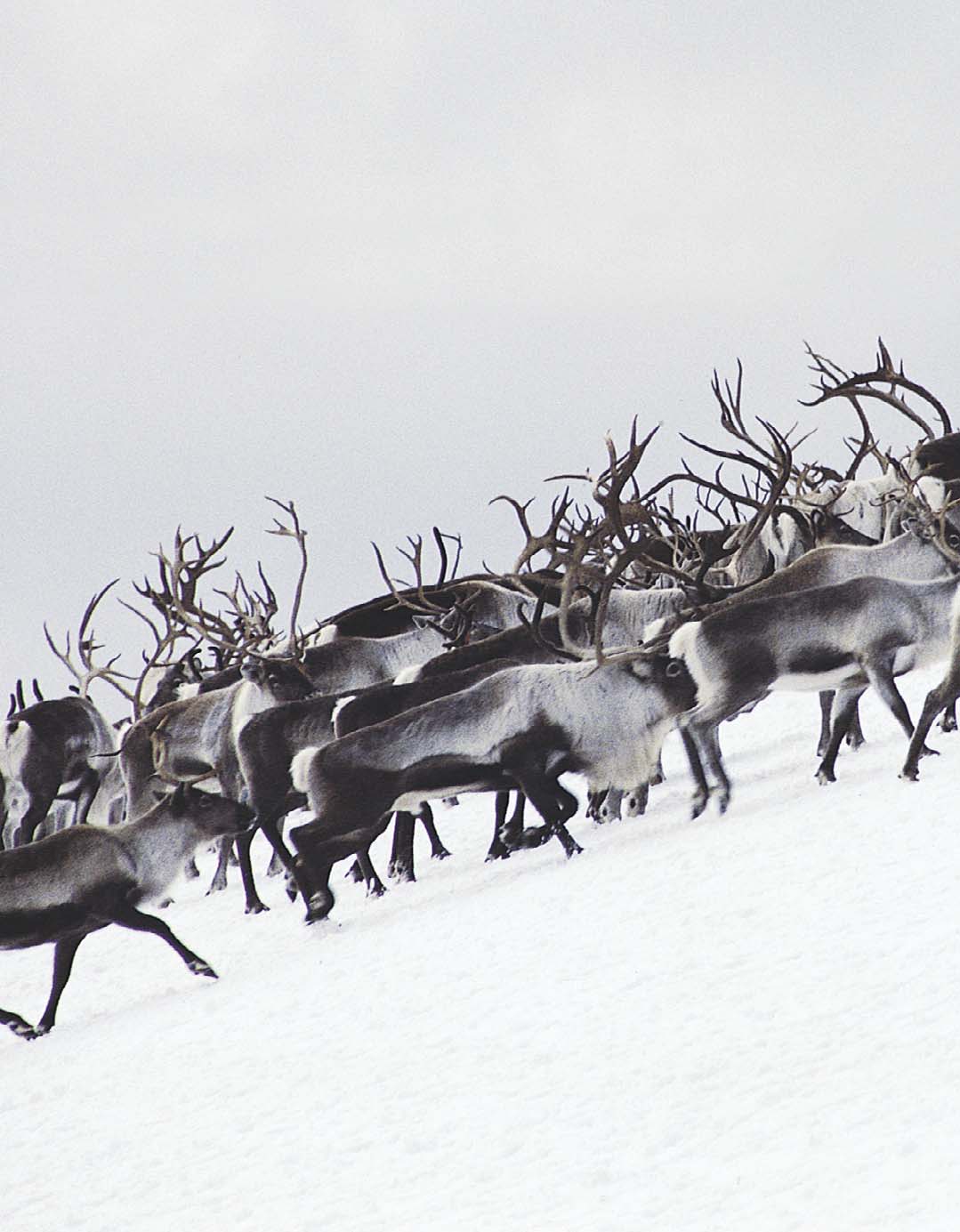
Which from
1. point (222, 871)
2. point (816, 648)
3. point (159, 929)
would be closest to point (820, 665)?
point (816, 648)

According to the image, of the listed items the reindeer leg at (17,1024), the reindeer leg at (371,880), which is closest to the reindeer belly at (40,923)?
the reindeer leg at (17,1024)

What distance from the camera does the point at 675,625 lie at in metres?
8.52

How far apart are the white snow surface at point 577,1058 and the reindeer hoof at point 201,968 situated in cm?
14

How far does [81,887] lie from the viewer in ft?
23.4

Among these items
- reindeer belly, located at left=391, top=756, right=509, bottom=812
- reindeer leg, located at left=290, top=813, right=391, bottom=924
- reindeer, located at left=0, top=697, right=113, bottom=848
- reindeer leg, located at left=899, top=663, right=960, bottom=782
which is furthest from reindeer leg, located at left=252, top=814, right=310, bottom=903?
reindeer, located at left=0, top=697, right=113, bottom=848

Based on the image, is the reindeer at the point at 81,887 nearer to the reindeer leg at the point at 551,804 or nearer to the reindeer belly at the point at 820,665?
the reindeer leg at the point at 551,804

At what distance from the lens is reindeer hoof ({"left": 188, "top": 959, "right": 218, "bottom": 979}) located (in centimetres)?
680

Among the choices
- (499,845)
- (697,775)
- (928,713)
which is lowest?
(499,845)

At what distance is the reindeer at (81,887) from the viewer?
7.03 meters

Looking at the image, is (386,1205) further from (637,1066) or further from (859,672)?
(859,672)

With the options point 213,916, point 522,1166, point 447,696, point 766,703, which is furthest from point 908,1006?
point 766,703

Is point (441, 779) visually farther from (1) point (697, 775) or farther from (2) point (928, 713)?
(2) point (928, 713)

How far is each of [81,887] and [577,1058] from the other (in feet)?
11.0

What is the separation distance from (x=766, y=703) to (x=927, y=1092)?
329 inches
